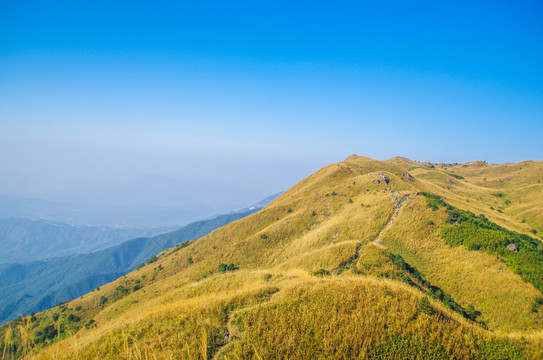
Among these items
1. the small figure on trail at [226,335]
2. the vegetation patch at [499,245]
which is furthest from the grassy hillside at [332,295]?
the vegetation patch at [499,245]

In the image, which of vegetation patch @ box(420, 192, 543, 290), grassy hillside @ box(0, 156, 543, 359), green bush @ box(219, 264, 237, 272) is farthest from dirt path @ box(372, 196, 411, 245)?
green bush @ box(219, 264, 237, 272)

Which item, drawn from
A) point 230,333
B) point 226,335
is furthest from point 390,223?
point 226,335

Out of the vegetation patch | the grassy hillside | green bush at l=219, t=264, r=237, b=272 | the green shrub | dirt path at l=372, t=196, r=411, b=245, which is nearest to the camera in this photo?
the grassy hillside

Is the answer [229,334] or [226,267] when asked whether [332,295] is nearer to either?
[229,334]

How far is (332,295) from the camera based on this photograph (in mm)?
14930

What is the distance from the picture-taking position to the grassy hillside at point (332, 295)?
11.8 m

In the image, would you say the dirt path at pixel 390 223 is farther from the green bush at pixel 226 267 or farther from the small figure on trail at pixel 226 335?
the small figure on trail at pixel 226 335

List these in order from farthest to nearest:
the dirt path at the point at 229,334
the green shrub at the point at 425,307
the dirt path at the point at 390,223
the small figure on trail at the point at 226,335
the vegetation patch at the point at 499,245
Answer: the dirt path at the point at 390,223, the vegetation patch at the point at 499,245, the green shrub at the point at 425,307, the small figure on trail at the point at 226,335, the dirt path at the point at 229,334

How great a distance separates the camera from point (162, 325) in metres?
13.6

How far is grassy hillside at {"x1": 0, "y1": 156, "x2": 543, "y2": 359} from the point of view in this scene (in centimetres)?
1179

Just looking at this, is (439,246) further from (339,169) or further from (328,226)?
(339,169)

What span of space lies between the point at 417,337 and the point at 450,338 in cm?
171

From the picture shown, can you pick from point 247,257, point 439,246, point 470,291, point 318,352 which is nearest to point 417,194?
point 439,246

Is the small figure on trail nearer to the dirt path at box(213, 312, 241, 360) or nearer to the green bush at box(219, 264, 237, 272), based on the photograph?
the dirt path at box(213, 312, 241, 360)
